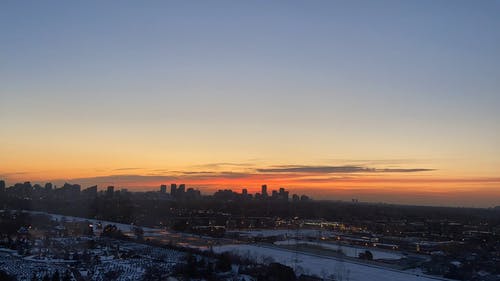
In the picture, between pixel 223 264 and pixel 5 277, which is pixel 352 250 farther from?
pixel 5 277

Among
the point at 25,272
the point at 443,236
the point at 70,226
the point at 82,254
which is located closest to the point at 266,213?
the point at 443,236

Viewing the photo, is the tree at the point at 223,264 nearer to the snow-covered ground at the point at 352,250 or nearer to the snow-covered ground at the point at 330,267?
the snow-covered ground at the point at 330,267

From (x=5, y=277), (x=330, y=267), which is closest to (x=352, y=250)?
(x=330, y=267)

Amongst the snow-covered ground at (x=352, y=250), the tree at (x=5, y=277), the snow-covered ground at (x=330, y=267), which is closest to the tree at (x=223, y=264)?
the snow-covered ground at (x=330, y=267)

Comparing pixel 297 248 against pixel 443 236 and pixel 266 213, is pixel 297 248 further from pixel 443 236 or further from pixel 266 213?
pixel 266 213

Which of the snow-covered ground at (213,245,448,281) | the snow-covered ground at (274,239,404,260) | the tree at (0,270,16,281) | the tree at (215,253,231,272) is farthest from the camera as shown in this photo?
the snow-covered ground at (274,239,404,260)

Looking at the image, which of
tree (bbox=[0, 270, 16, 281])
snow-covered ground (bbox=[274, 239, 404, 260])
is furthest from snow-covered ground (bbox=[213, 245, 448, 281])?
tree (bbox=[0, 270, 16, 281])

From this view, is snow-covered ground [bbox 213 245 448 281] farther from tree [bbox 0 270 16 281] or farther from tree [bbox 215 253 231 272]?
tree [bbox 0 270 16 281]

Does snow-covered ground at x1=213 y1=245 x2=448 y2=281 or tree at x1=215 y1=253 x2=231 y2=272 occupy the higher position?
tree at x1=215 y1=253 x2=231 y2=272
